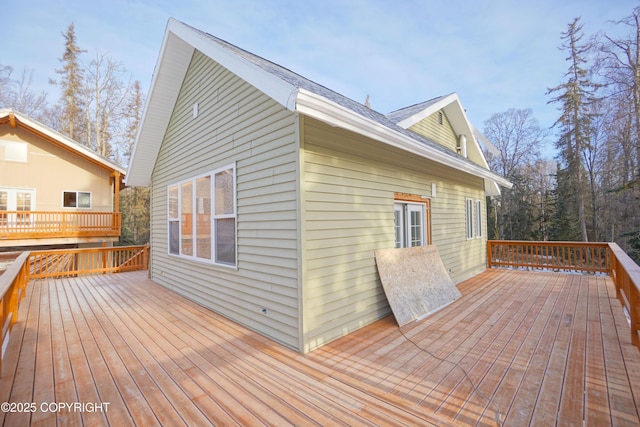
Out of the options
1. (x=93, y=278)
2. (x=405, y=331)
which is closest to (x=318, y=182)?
(x=405, y=331)

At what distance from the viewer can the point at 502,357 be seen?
301 cm

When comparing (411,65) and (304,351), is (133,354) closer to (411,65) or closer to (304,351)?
(304,351)

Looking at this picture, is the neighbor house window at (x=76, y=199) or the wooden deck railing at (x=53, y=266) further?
the neighbor house window at (x=76, y=199)

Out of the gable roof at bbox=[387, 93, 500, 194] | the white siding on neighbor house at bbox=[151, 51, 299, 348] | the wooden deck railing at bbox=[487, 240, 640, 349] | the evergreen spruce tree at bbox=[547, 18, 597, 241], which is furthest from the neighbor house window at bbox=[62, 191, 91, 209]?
the evergreen spruce tree at bbox=[547, 18, 597, 241]

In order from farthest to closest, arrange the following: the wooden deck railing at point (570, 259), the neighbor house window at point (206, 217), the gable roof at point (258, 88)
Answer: the wooden deck railing at point (570, 259) → the neighbor house window at point (206, 217) → the gable roof at point (258, 88)

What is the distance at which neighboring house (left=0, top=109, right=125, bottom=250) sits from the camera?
10562 millimetres

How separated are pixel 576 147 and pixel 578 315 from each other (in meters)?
15.8

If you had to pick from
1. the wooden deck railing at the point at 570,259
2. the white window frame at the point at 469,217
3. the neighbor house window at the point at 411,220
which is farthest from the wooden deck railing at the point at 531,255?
the neighbor house window at the point at 411,220

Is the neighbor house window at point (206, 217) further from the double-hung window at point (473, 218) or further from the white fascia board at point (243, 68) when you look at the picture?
the double-hung window at point (473, 218)

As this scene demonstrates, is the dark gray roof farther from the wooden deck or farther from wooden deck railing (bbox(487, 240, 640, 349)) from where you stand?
wooden deck railing (bbox(487, 240, 640, 349))

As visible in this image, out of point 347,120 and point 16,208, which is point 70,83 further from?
point 347,120

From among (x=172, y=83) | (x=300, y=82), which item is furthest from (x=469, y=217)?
(x=172, y=83)

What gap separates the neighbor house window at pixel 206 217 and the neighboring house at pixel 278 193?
3cm

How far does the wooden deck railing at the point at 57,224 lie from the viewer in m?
10.1
